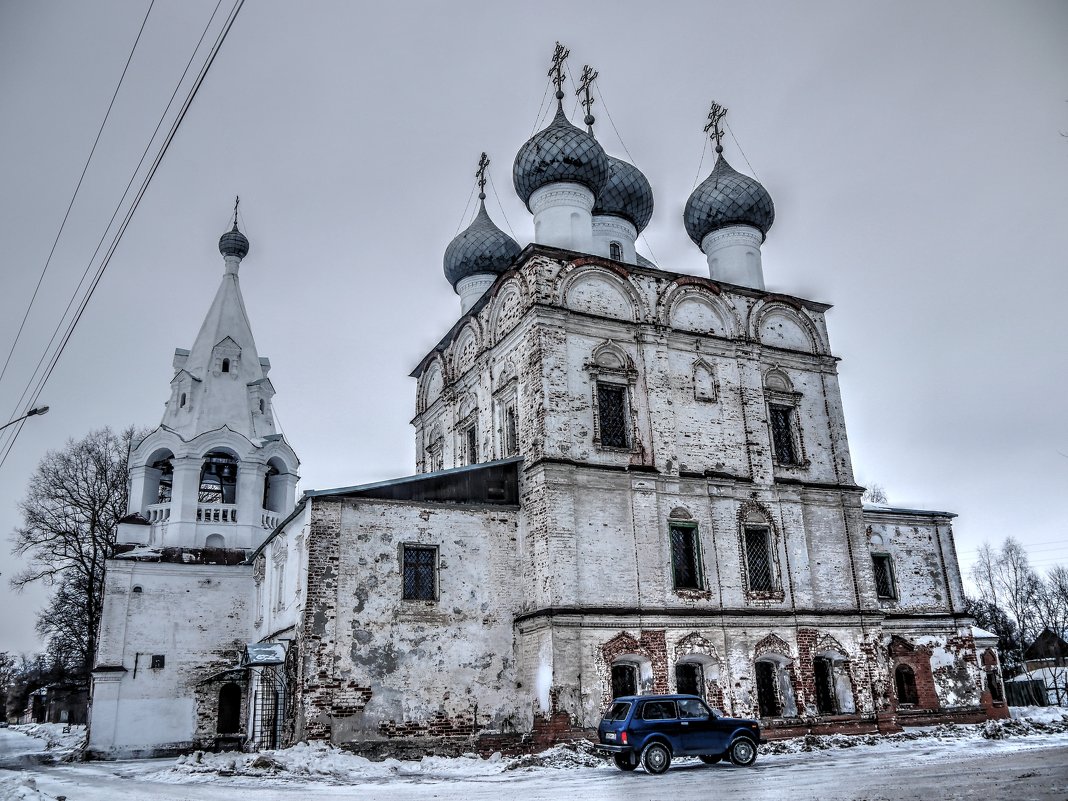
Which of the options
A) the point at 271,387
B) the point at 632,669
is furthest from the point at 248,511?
the point at 632,669

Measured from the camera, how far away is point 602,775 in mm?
11680

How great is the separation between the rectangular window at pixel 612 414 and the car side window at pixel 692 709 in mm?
5552

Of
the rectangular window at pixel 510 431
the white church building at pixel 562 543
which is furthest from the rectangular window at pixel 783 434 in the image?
the rectangular window at pixel 510 431

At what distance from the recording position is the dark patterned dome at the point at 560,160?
757 inches

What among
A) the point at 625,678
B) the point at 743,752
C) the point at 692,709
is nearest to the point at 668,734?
the point at 692,709

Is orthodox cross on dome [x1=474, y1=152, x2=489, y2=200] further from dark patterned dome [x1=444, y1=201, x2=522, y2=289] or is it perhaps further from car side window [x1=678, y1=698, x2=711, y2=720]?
car side window [x1=678, y1=698, x2=711, y2=720]

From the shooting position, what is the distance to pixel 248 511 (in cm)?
2092

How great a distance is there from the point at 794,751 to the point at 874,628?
4685 millimetres

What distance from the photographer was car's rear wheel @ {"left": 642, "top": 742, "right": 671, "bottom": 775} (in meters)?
11.7

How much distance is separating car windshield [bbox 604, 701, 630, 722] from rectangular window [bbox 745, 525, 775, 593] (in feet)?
18.3

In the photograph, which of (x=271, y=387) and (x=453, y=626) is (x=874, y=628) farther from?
(x=271, y=387)

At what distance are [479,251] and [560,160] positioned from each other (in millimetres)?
3896

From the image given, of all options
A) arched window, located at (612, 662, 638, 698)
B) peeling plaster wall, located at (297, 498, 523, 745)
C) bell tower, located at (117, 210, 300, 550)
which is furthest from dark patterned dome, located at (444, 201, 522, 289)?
arched window, located at (612, 662, 638, 698)

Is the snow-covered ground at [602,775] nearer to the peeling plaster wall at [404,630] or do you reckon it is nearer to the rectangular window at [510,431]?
the peeling plaster wall at [404,630]
